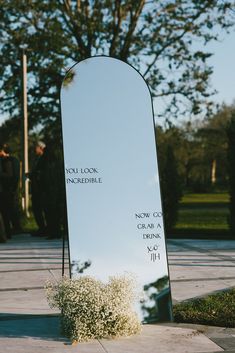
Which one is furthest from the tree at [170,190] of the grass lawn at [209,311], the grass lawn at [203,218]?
the grass lawn at [209,311]

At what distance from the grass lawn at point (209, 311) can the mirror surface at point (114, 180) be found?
10.7 inches

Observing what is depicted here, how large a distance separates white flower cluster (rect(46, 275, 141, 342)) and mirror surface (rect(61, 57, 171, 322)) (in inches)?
10.8

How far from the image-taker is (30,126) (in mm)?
25984

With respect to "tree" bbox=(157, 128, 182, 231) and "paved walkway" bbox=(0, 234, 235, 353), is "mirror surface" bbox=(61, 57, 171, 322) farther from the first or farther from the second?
"tree" bbox=(157, 128, 182, 231)

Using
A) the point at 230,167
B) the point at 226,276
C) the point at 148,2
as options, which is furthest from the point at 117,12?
the point at 226,276

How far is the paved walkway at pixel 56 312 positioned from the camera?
5.03 m

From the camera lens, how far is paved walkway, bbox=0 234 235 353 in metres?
5.03

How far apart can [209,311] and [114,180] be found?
168cm

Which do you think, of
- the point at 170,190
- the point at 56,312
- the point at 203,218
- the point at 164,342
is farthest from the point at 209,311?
the point at 203,218

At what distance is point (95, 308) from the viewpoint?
202 inches

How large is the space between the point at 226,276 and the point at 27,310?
310 cm

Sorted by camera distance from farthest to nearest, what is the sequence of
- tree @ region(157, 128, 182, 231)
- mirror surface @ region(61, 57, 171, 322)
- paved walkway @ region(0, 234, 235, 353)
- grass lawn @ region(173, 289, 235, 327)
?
tree @ region(157, 128, 182, 231) < grass lawn @ region(173, 289, 235, 327) < mirror surface @ region(61, 57, 171, 322) < paved walkway @ region(0, 234, 235, 353)

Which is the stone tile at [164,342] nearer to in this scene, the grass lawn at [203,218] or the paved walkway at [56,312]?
the paved walkway at [56,312]

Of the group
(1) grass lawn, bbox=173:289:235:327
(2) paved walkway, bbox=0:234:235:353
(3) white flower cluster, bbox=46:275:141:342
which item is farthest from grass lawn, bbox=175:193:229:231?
(3) white flower cluster, bbox=46:275:141:342
